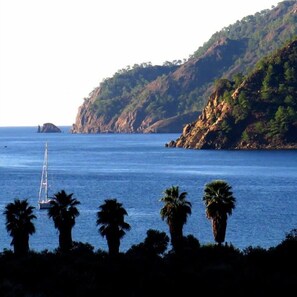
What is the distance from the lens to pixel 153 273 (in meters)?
61.7

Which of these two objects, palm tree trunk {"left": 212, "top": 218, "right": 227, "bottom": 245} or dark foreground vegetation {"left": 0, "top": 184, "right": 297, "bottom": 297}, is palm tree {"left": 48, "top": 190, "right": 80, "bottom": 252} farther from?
palm tree trunk {"left": 212, "top": 218, "right": 227, "bottom": 245}

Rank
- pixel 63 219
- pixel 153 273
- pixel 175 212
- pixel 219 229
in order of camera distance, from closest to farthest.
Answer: pixel 153 273
pixel 63 219
pixel 175 212
pixel 219 229

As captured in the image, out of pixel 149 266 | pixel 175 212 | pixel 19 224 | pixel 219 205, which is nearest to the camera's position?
pixel 149 266

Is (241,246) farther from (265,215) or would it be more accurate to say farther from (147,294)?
(147,294)

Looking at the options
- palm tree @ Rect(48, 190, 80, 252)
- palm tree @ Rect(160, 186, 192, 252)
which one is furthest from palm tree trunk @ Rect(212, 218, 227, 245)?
palm tree @ Rect(48, 190, 80, 252)

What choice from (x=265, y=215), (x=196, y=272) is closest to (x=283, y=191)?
(x=265, y=215)

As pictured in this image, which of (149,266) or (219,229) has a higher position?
(219,229)

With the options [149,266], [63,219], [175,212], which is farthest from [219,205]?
[149,266]

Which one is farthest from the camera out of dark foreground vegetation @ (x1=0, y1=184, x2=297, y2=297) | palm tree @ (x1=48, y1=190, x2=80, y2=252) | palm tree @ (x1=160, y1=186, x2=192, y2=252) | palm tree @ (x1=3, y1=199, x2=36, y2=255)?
palm tree @ (x1=160, y1=186, x2=192, y2=252)

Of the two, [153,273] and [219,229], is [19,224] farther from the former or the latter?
[153,273]

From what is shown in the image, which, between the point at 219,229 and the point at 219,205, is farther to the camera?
the point at 219,229

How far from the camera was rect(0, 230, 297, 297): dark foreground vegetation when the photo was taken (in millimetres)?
58562

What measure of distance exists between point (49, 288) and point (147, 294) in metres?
6.97

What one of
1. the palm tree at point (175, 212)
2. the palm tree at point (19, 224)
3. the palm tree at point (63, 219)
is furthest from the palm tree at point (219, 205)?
the palm tree at point (19, 224)
